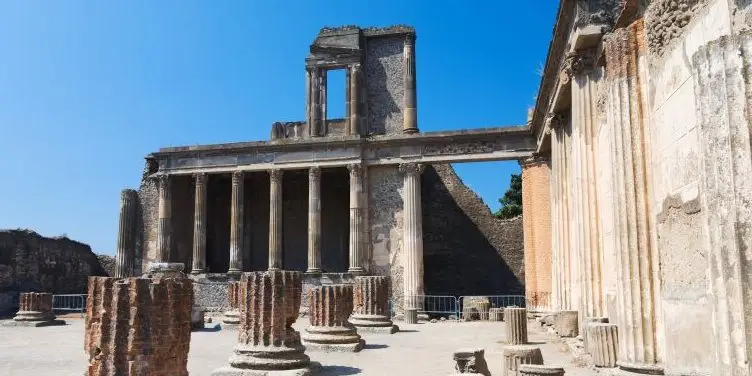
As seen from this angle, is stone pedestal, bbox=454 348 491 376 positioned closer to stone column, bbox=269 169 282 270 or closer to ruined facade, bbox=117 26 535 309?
ruined facade, bbox=117 26 535 309

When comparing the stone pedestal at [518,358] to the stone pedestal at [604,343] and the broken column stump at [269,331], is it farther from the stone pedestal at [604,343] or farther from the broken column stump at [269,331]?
the broken column stump at [269,331]

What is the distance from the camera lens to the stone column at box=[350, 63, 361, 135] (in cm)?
2469

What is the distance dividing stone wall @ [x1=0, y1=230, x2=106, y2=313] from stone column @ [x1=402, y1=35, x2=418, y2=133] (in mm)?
16408

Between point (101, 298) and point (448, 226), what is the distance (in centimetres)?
2289

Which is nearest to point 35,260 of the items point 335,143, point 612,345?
point 335,143

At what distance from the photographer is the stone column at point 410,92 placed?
24884mm

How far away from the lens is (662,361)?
5645 mm

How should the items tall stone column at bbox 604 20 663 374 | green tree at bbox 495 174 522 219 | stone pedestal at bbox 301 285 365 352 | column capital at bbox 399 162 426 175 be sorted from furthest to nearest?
1. green tree at bbox 495 174 522 219
2. column capital at bbox 399 162 426 175
3. stone pedestal at bbox 301 285 365 352
4. tall stone column at bbox 604 20 663 374

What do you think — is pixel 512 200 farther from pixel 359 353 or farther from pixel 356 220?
pixel 359 353

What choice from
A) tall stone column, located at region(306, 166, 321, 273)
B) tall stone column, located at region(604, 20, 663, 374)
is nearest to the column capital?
tall stone column, located at region(306, 166, 321, 273)

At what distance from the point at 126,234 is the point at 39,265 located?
4161mm

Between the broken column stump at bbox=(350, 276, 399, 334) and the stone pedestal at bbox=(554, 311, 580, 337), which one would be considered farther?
the broken column stump at bbox=(350, 276, 399, 334)

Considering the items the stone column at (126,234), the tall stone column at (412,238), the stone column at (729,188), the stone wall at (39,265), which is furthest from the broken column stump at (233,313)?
the stone column at (729,188)

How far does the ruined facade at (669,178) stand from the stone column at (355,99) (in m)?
14.1
